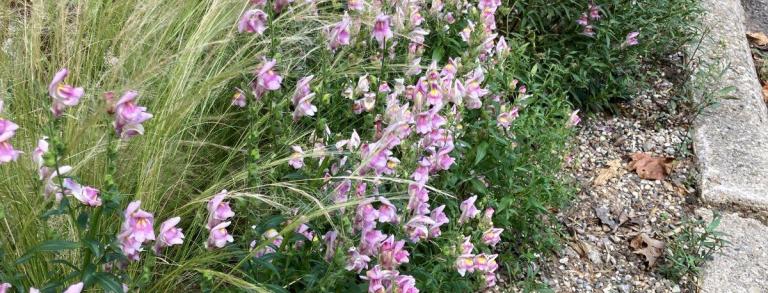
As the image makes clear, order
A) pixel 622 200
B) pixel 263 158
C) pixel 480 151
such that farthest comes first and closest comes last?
pixel 622 200 → pixel 480 151 → pixel 263 158

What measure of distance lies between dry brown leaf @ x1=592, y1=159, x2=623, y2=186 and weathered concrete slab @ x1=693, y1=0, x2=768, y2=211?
330 millimetres

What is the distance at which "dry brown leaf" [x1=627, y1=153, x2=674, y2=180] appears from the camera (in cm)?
363

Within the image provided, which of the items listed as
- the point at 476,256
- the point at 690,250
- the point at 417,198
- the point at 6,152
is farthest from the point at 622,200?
the point at 6,152

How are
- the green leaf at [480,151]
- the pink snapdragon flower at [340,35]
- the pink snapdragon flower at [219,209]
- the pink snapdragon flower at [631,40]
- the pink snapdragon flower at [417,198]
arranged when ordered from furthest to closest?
the pink snapdragon flower at [631,40], the green leaf at [480,151], the pink snapdragon flower at [340,35], the pink snapdragon flower at [417,198], the pink snapdragon flower at [219,209]

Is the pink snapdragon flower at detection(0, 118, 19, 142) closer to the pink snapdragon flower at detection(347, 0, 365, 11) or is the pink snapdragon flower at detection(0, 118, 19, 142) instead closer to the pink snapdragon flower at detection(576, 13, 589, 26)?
the pink snapdragon flower at detection(347, 0, 365, 11)

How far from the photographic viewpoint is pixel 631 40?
12.6 ft

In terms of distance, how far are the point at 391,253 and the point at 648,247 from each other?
1.44 m

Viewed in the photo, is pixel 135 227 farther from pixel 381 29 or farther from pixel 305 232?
pixel 381 29

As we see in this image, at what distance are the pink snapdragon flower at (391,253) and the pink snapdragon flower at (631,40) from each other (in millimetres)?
2059

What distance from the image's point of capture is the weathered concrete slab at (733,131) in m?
3.48

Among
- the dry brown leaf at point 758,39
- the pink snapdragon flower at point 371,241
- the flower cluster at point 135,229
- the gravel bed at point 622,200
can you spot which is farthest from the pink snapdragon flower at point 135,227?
the dry brown leaf at point 758,39

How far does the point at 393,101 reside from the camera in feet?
7.97

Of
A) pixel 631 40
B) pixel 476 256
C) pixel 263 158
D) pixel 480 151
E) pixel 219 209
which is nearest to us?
pixel 219 209

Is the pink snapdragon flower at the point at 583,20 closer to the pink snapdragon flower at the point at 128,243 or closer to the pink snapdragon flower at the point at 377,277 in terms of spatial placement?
the pink snapdragon flower at the point at 377,277
